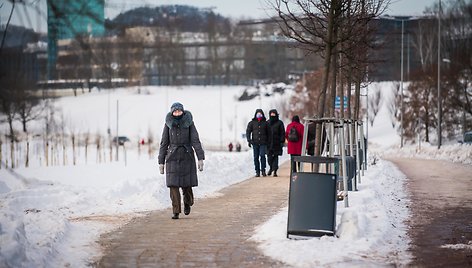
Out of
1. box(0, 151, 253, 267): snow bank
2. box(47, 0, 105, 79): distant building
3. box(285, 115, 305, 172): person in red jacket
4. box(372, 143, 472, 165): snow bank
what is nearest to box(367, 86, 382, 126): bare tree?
box(372, 143, 472, 165): snow bank

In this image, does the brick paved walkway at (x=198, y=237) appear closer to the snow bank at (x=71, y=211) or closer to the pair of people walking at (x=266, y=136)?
the snow bank at (x=71, y=211)

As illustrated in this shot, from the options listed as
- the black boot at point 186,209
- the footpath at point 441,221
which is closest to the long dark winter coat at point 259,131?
the footpath at point 441,221

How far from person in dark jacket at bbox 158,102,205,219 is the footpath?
12.8ft

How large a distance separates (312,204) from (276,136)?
13.4 meters

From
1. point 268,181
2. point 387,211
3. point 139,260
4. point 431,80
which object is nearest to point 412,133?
point 431,80

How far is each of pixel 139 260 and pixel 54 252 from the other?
1.11 meters

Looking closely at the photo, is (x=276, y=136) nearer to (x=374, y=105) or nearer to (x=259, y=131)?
(x=259, y=131)

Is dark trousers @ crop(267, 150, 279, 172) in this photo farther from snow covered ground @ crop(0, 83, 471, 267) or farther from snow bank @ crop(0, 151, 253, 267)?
snow bank @ crop(0, 151, 253, 267)

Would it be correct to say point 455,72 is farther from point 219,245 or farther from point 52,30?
point 52,30

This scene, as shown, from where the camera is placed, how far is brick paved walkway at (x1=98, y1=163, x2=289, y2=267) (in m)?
10.6

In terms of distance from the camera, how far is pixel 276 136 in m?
25.1

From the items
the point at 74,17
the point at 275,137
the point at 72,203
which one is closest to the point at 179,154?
the point at 72,203

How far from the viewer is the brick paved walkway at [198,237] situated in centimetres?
1060

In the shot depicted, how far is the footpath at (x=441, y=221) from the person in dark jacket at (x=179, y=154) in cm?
390
